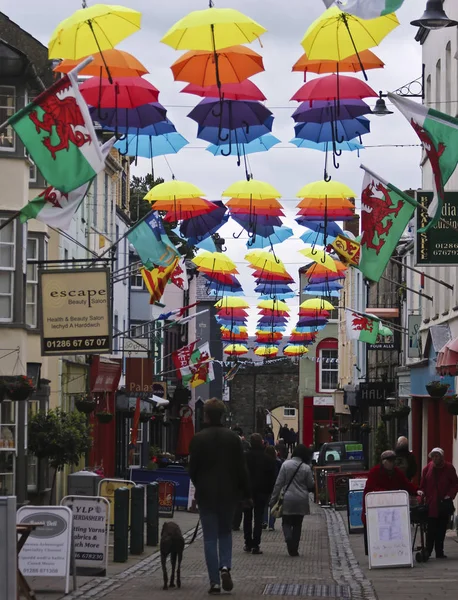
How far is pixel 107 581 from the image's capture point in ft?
52.6

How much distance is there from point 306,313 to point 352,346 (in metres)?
19.2

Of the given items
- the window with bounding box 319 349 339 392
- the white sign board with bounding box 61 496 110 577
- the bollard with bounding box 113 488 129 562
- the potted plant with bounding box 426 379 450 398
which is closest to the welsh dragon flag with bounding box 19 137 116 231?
the white sign board with bounding box 61 496 110 577

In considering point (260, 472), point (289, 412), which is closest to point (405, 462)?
point (260, 472)

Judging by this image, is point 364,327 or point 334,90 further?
point 364,327

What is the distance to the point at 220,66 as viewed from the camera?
64.0 feet

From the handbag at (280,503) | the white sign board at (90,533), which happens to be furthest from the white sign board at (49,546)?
the handbag at (280,503)

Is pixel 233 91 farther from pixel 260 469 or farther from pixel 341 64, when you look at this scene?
pixel 260 469

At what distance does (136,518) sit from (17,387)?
177 inches

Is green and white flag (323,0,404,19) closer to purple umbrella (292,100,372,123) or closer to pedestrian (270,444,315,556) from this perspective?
purple umbrella (292,100,372,123)

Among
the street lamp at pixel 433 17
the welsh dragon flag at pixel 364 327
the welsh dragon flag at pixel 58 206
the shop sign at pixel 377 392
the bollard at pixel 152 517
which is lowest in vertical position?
the bollard at pixel 152 517

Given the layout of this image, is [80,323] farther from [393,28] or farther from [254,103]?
[393,28]

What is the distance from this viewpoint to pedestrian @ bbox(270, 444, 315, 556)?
20500mm

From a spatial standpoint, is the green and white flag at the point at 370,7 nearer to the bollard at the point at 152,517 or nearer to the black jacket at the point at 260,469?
the black jacket at the point at 260,469

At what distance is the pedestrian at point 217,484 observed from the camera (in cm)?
1378
